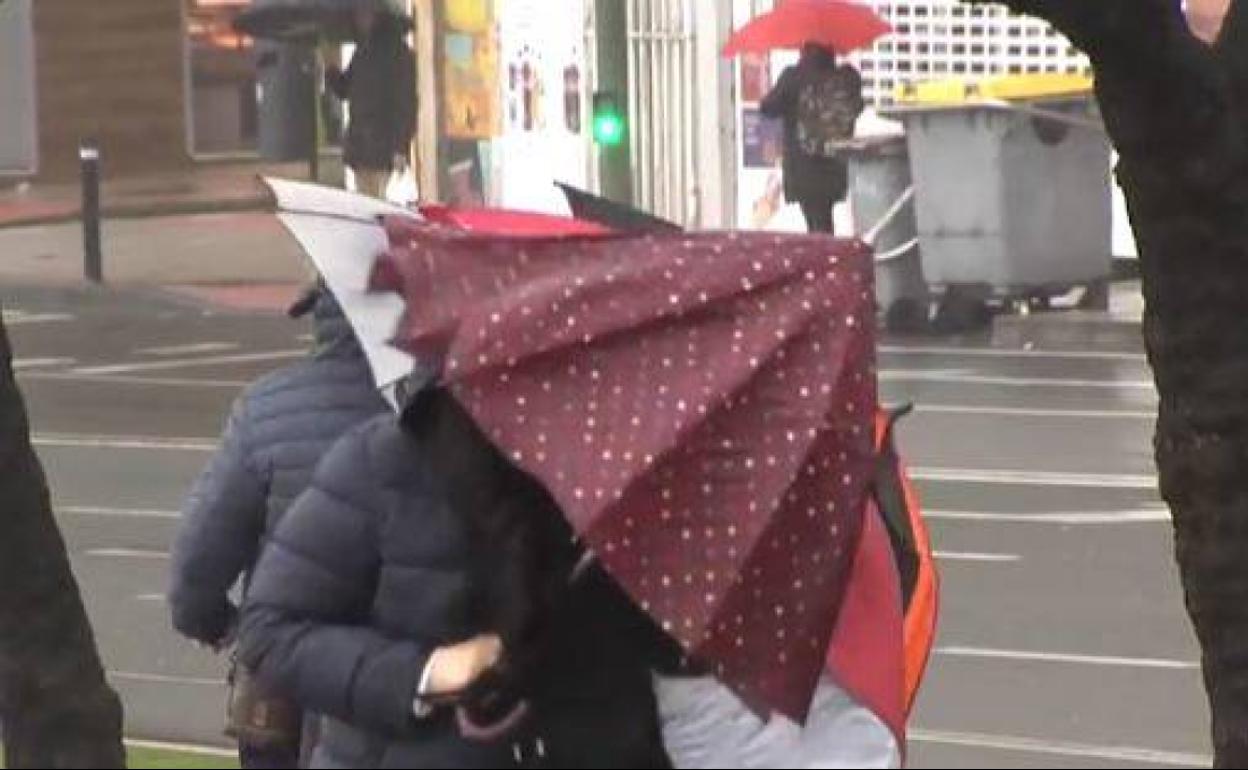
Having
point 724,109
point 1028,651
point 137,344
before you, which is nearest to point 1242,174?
point 1028,651

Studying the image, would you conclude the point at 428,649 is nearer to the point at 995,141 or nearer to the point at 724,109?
the point at 995,141

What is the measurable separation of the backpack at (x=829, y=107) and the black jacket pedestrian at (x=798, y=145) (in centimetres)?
3

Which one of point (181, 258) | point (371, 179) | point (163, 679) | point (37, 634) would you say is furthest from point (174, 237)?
point (37, 634)

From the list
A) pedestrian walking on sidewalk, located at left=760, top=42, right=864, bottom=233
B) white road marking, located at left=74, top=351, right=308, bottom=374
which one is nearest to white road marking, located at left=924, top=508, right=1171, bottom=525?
white road marking, located at left=74, top=351, right=308, bottom=374

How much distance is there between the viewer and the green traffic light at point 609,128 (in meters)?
20.4

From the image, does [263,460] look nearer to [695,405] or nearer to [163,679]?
[695,405]

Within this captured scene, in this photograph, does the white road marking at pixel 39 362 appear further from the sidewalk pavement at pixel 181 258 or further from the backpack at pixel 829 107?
the backpack at pixel 829 107

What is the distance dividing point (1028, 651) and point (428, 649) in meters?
6.30

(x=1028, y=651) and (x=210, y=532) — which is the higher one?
(x=210, y=532)

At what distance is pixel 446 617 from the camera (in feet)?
13.3

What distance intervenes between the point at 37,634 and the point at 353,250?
8.25 ft

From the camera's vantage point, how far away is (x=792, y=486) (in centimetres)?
394

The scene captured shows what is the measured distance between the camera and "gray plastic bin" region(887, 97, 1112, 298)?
20703 mm

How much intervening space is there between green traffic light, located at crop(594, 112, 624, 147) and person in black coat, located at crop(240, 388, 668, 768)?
1630cm
